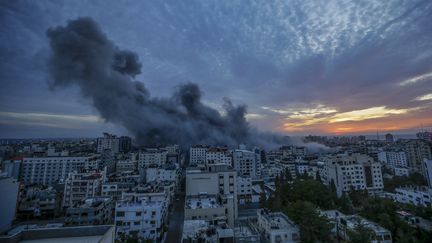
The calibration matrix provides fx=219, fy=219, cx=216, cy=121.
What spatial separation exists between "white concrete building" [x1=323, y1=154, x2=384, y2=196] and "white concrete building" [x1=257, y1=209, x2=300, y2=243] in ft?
54.5

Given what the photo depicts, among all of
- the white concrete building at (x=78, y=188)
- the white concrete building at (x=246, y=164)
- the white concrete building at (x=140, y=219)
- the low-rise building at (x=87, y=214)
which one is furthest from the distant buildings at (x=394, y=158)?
the white concrete building at (x=78, y=188)

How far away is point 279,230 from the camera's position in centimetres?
1133

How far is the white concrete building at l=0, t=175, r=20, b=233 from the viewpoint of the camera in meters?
16.3

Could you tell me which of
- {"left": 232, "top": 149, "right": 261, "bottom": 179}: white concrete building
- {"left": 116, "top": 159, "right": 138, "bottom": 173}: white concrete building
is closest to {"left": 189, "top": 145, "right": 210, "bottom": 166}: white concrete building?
{"left": 232, "top": 149, "right": 261, "bottom": 179}: white concrete building

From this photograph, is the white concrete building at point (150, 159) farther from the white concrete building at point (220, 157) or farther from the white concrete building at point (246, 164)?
the white concrete building at point (246, 164)

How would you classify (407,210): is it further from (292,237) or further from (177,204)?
(177,204)

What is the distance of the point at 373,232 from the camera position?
11172mm

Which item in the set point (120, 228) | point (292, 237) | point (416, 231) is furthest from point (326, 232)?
point (120, 228)

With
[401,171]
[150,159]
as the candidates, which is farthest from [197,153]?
[401,171]

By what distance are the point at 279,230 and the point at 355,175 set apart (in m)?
20.1

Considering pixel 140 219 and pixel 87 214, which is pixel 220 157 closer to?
pixel 140 219

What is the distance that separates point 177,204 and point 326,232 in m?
15.5

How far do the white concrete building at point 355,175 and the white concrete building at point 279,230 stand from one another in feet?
54.5

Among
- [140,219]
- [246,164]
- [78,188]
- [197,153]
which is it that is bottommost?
[140,219]
